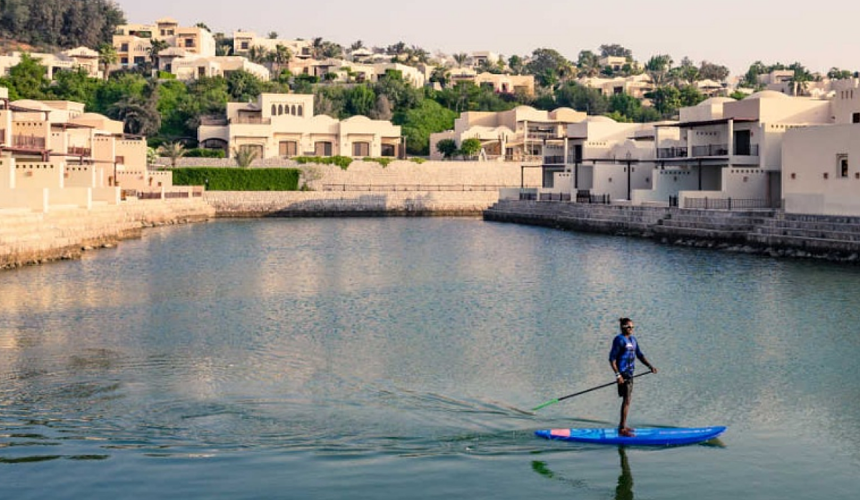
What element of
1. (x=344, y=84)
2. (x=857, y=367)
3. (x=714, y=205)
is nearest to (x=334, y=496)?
(x=857, y=367)

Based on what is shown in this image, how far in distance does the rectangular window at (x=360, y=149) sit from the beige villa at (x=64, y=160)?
1929 centimetres

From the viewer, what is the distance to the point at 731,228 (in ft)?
147

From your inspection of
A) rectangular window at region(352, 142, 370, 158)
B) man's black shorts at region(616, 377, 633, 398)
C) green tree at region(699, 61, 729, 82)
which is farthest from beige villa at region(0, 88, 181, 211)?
green tree at region(699, 61, 729, 82)

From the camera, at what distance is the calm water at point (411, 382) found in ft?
42.0

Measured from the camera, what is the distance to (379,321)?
2503cm

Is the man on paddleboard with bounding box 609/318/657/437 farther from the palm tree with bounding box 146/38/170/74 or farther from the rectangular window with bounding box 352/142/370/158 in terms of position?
the palm tree with bounding box 146/38/170/74

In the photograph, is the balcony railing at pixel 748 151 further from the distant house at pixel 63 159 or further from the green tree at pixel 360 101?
the green tree at pixel 360 101

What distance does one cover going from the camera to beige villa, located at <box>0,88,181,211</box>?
44531 mm

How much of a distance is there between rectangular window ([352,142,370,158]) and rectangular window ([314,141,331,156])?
2208 millimetres

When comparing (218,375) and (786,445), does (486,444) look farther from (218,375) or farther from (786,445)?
(218,375)

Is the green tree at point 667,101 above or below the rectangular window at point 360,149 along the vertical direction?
above

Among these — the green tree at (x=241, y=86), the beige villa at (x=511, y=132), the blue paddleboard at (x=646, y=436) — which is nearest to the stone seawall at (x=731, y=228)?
the blue paddleboard at (x=646, y=436)

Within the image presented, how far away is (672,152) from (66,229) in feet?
106

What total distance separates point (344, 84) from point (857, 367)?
101659 mm
